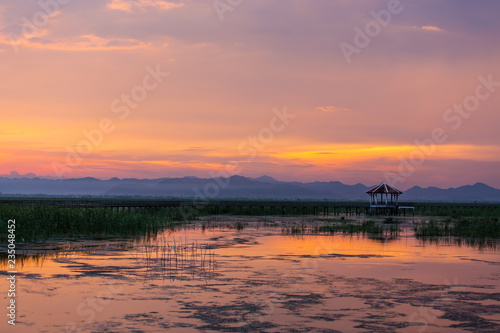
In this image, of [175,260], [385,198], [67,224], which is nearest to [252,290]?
[175,260]

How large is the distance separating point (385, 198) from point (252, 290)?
2529 inches

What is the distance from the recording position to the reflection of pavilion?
7306 cm

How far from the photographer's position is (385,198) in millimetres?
77938

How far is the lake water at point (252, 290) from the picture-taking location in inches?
510

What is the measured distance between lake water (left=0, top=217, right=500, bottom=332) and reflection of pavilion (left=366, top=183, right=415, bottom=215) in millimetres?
44871

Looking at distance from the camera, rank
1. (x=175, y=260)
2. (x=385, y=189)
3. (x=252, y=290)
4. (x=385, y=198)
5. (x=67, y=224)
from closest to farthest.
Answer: (x=252, y=290) → (x=175, y=260) → (x=67, y=224) → (x=385, y=189) → (x=385, y=198)

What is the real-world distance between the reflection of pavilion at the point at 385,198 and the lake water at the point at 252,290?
147 feet

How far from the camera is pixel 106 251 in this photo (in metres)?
26.5

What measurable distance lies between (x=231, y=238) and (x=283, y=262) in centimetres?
1267

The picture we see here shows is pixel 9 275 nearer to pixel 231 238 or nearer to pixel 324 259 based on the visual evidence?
pixel 324 259

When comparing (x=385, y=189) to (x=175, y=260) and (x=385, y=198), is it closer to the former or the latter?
(x=385, y=198)

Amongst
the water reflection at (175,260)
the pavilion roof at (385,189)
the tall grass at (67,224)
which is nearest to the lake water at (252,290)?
the water reflection at (175,260)

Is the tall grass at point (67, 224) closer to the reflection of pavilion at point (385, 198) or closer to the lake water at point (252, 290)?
the lake water at point (252, 290)

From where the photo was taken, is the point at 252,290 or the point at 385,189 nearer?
the point at 252,290
